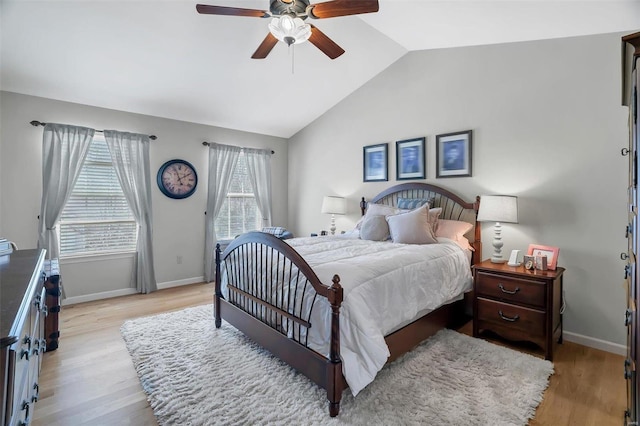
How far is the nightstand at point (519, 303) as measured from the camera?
2420 millimetres

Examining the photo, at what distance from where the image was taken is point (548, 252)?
2.66m

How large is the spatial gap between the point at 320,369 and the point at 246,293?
3.24 feet

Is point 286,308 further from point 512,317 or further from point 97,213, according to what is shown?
point 97,213

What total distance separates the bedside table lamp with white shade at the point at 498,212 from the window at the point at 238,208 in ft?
12.2

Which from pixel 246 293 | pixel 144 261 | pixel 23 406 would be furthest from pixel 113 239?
pixel 23 406

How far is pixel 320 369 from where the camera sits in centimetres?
187

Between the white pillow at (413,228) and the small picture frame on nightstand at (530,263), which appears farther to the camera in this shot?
the white pillow at (413,228)

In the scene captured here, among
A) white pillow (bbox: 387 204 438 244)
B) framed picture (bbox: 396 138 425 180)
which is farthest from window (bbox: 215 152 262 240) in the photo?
white pillow (bbox: 387 204 438 244)

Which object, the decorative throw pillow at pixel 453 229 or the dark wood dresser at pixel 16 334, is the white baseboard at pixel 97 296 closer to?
the dark wood dresser at pixel 16 334

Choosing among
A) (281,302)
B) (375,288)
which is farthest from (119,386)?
(375,288)

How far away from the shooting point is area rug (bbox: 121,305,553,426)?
70.1 inches

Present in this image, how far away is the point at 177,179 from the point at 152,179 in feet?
1.06

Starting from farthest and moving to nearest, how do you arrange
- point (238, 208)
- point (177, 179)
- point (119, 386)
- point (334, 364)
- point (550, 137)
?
1. point (238, 208)
2. point (177, 179)
3. point (550, 137)
4. point (119, 386)
5. point (334, 364)

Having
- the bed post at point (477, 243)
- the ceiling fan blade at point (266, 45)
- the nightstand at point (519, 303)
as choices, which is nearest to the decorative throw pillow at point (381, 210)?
the bed post at point (477, 243)
